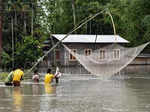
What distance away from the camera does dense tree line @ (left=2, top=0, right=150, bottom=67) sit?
35.5 metres

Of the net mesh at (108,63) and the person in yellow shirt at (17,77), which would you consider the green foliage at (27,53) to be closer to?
the net mesh at (108,63)

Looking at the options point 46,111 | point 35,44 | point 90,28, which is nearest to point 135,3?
point 35,44

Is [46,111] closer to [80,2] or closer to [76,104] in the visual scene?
[76,104]

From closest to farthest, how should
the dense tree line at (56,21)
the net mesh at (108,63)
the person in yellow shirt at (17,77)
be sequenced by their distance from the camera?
the person in yellow shirt at (17,77) < the net mesh at (108,63) < the dense tree line at (56,21)

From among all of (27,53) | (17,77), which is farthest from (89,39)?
(17,77)

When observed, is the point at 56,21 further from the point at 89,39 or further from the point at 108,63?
the point at 108,63

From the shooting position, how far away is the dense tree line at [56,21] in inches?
1396

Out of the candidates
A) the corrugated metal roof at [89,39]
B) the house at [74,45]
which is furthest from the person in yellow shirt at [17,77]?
the corrugated metal roof at [89,39]

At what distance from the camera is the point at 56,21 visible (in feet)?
196

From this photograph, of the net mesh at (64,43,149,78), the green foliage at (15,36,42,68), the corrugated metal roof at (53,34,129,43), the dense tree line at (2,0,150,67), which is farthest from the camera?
the corrugated metal roof at (53,34,129,43)

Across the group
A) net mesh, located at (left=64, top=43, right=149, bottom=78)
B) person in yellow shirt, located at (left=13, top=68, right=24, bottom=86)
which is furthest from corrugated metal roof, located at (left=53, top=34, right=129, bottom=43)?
person in yellow shirt, located at (left=13, top=68, right=24, bottom=86)

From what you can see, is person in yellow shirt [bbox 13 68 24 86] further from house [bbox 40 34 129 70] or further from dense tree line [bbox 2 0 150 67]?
house [bbox 40 34 129 70]

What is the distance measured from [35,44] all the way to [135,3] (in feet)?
30.5

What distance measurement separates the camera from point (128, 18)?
37.5m
